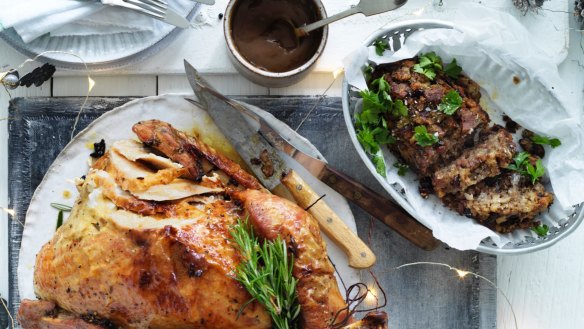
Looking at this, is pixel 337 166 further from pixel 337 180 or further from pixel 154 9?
pixel 154 9

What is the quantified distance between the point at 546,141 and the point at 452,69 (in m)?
0.40

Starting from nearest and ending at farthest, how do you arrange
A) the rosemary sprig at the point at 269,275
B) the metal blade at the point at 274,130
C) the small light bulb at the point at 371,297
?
the rosemary sprig at the point at 269,275
the metal blade at the point at 274,130
the small light bulb at the point at 371,297

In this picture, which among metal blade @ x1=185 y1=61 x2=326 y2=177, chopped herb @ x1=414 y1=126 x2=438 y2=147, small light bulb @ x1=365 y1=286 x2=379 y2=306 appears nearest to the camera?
chopped herb @ x1=414 y1=126 x2=438 y2=147

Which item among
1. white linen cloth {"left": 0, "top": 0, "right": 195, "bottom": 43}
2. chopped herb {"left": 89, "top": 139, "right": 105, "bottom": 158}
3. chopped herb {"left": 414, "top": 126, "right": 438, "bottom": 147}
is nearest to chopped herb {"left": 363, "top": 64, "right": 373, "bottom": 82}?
chopped herb {"left": 414, "top": 126, "right": 438, "bottom": 147}

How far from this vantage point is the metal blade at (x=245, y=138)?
7.54ft

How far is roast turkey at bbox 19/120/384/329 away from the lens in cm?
193

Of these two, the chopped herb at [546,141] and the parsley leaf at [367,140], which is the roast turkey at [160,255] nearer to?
the parsley leaf at [367,140]

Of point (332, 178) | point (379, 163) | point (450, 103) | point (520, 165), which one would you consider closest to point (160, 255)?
point (332, 178)

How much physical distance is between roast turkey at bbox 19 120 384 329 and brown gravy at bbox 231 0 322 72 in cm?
45

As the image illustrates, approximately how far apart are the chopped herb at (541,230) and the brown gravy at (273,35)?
97 centimetres

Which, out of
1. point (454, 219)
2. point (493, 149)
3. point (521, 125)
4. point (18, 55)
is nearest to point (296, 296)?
point (454, 219)

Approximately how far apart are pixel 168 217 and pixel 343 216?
25.5 inches

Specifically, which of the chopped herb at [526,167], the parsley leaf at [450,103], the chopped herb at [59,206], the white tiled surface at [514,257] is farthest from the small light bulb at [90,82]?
the chopped herb at [526,167]

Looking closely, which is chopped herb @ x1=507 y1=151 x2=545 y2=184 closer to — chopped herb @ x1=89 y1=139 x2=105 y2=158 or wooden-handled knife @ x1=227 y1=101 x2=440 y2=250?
wooden-handled knife @ x1=227 y1=101 x2=440 y2=250
